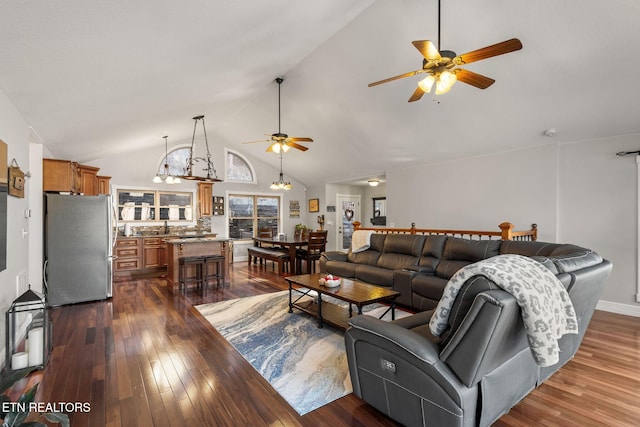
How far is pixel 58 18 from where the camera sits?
5.78 ft

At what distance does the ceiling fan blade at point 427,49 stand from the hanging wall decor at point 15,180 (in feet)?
11.9

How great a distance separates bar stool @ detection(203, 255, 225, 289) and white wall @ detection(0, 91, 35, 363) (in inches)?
92.5

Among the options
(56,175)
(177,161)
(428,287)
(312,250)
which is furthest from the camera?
(177,161)

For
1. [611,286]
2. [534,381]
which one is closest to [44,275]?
[534,381]

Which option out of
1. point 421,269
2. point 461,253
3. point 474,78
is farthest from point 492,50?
point 421,269

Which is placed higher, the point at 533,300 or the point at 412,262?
the point at 533,300

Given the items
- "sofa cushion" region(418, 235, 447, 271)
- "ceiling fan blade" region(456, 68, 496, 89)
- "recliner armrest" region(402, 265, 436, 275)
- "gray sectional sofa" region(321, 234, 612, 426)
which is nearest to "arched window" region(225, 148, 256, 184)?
"sofa cushion" region(418, 235, 447, 271)

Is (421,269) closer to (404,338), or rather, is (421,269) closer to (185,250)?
(404,338)

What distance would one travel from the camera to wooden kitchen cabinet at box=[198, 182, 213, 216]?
8508 millimetres

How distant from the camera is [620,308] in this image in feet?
14.4

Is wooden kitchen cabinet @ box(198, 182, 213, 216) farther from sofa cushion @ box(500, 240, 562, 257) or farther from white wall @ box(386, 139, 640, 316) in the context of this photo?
sofa cushion @ box(500, 240, 562, 257)

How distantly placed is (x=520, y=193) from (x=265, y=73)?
14.9ft

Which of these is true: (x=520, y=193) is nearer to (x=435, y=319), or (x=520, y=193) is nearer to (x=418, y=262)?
(x=418, y=262)

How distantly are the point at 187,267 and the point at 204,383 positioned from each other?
360cm
